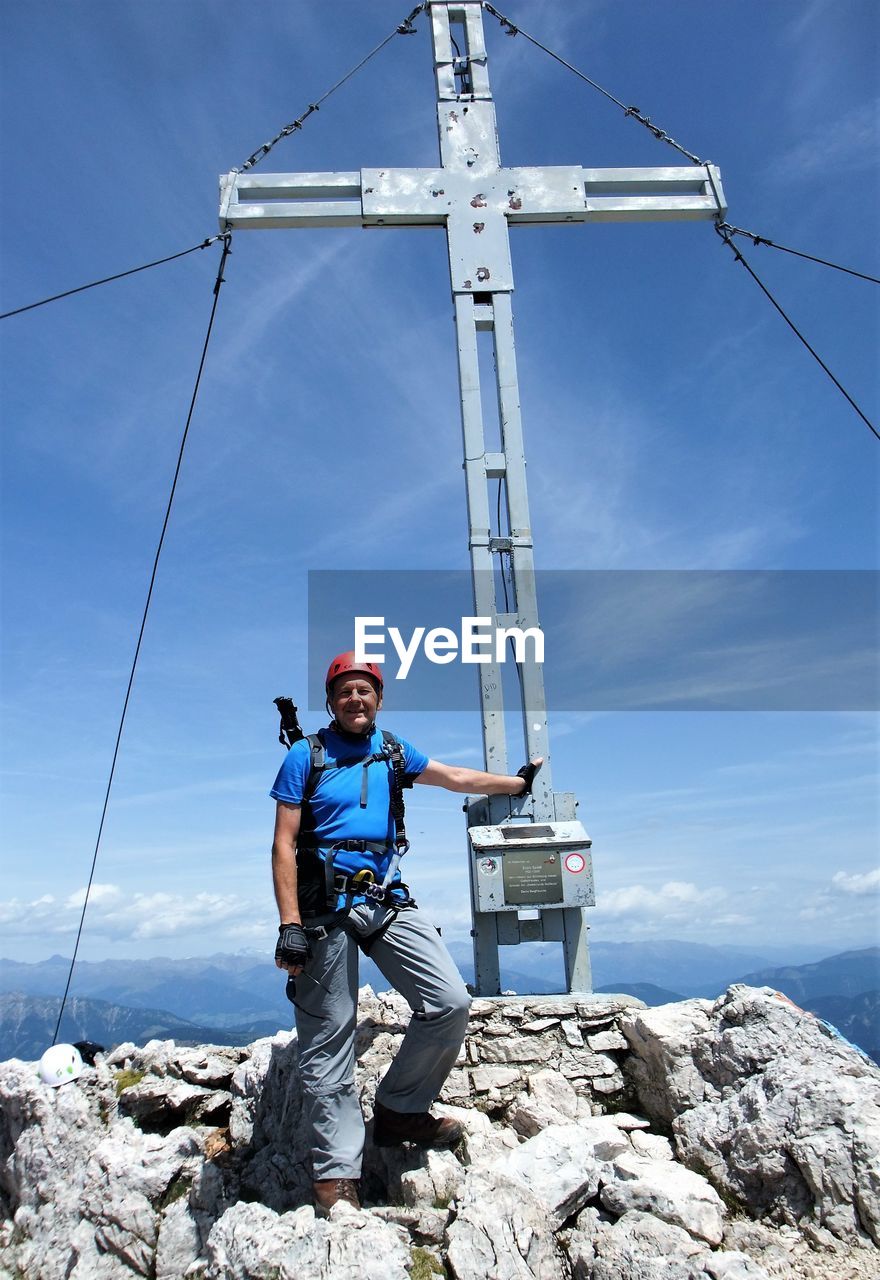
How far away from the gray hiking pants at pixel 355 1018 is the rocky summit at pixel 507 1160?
415 mm

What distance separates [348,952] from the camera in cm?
466

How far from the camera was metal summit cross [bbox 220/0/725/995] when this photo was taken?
6.96m

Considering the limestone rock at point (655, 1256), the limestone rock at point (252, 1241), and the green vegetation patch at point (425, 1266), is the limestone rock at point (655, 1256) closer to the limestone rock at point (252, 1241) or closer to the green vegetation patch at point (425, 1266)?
the green vegetation patch at point (425, 1266)

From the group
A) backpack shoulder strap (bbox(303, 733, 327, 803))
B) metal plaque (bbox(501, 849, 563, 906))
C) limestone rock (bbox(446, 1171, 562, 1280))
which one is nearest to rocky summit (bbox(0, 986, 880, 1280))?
limestone rock (bbox(446, 1171, 562, 1280))

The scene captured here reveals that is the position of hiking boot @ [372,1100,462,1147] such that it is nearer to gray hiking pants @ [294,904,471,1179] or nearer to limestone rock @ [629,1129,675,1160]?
gray hiking pants @ [294,904,471,1179]

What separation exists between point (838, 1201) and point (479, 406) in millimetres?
6375

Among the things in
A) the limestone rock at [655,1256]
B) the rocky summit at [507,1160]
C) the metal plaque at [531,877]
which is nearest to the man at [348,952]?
the rocky summit at [507,1160]

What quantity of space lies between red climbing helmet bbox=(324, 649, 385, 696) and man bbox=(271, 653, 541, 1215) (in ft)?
1.65

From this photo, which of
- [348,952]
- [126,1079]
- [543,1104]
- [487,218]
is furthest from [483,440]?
[126,1079]

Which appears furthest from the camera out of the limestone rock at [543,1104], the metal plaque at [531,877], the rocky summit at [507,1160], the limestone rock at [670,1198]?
the metal plaque at [531,877]

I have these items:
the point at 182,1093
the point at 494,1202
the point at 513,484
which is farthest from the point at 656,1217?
the point at 513,484

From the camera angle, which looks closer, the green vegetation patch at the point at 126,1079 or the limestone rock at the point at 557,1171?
the limestone rock at the point at 557,1171

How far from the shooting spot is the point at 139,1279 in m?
4.55

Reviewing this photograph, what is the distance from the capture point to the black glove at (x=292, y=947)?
14.6 ft
